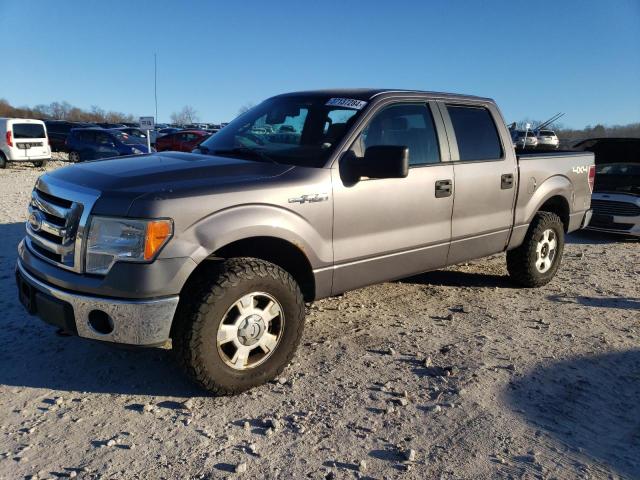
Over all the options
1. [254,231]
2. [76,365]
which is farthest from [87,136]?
[254,231]

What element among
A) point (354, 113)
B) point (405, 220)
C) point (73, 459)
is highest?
point (354, 113)

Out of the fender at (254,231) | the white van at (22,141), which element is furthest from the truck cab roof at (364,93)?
the white van at (22,141)

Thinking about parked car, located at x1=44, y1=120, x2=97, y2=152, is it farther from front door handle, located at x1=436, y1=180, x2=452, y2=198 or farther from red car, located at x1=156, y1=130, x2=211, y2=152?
front door handle, located at x1=436, y1=180, x2=452, y2=198

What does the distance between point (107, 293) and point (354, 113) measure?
2089 mm

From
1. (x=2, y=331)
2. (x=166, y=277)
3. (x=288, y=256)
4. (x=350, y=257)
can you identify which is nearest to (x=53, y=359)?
(x=2, y=331)

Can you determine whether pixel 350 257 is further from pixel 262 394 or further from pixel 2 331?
pixel 2 331

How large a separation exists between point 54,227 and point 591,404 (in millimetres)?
3359

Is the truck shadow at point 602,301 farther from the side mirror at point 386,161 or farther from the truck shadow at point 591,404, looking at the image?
the side mirror at point 386,161

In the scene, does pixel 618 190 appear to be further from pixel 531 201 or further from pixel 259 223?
pixel 259 223

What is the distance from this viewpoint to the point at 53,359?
3.57m

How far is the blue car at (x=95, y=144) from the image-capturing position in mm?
19156

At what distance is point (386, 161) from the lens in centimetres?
335

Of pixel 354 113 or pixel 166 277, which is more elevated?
pixel 354 113

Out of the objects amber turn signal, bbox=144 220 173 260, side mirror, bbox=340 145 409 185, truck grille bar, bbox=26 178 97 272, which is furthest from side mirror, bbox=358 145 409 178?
truck grille bar, bbox=26 178 97 272
